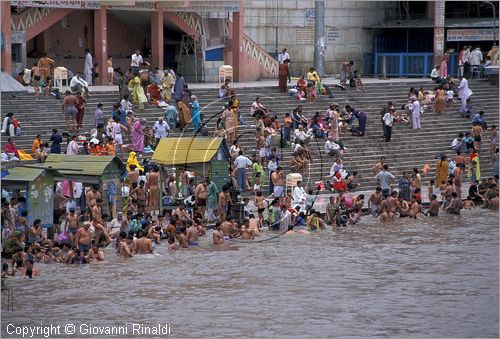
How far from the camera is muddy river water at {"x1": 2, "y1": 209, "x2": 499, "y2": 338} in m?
20.5

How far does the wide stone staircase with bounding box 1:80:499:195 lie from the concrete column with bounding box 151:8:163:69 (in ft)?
10.9

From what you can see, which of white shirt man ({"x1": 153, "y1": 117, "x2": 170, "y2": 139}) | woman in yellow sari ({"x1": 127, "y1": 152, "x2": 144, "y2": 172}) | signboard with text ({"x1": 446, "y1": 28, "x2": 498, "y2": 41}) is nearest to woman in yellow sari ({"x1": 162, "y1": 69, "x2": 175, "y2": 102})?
white shirt man ({"x1": 153, "y1": 117, "x2": 170, "y2": 139})

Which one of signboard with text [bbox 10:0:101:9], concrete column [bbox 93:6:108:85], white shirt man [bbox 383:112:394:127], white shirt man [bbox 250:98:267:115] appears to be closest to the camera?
white shirt man [bbox 250:98:267:115]

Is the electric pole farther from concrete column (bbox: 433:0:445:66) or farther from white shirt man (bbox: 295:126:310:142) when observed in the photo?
white shirt man (bbox: 295:126:310:142)

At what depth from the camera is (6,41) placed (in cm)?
3475

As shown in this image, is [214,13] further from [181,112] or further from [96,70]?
[181,112]

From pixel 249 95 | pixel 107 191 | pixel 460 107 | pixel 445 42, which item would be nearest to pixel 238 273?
pixel 107 191

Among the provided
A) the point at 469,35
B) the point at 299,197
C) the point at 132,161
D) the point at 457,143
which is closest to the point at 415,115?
the point at 457,143

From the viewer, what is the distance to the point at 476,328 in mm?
20547

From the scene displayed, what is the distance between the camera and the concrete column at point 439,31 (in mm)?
44000

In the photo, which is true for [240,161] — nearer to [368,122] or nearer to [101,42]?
[368,122]

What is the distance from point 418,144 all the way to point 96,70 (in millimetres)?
8859

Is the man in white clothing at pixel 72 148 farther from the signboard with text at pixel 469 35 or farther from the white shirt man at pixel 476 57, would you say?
A: the signboard with text at pixel 469 35

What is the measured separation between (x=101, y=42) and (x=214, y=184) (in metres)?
10.7
